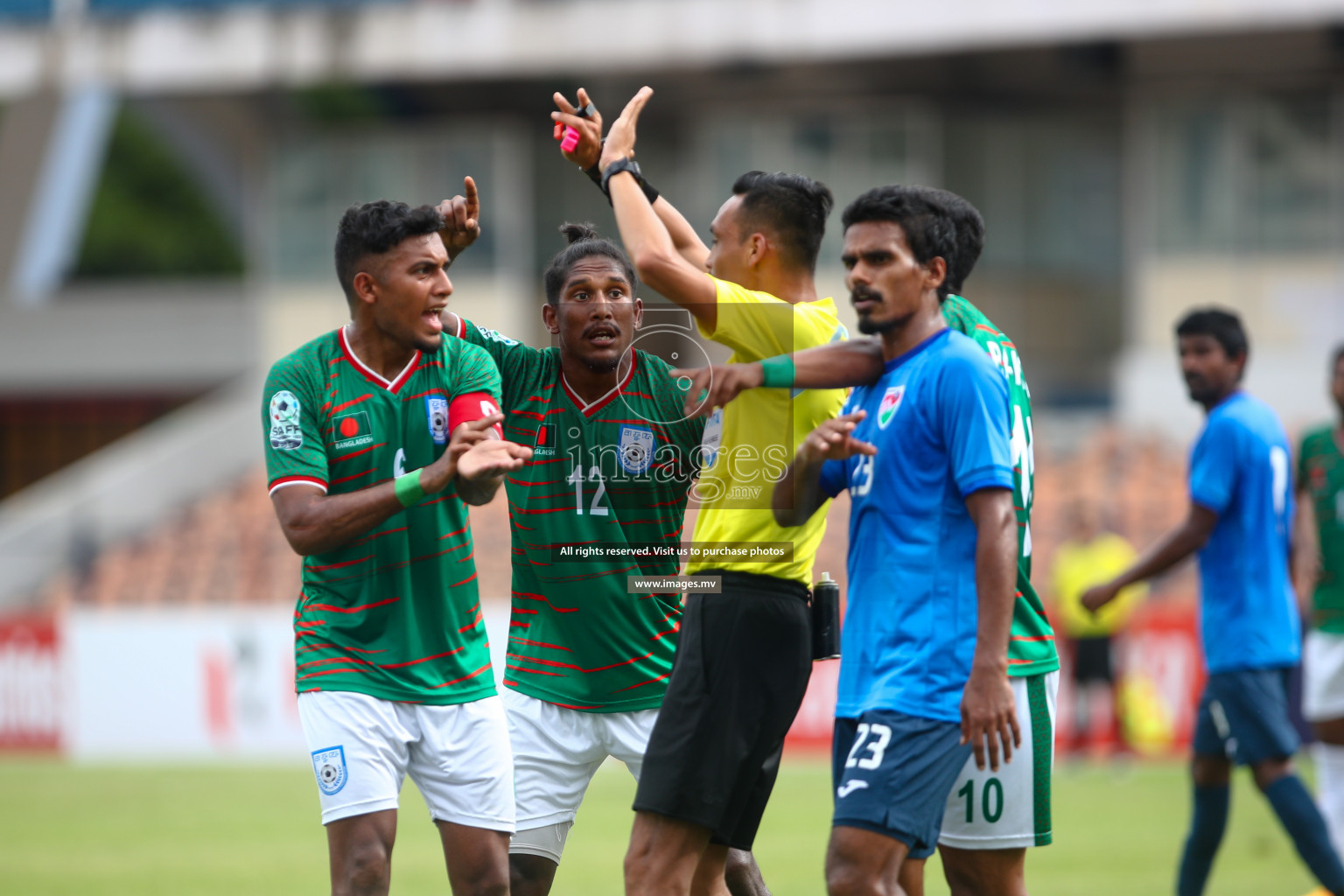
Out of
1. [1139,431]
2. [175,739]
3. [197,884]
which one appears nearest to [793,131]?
[1139,431]

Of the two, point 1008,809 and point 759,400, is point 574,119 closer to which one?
point 759,400

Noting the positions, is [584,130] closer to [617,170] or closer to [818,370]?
[617,170]

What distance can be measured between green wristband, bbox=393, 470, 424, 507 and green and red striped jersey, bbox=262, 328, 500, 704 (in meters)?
0.36

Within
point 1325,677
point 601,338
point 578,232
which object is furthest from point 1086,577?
point 601,338

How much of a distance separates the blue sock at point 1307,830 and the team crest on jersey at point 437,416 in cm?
393

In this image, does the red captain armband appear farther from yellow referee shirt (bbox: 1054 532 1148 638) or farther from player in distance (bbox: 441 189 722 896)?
yellow referee shirt (bbox: 1054 532 1148 638)

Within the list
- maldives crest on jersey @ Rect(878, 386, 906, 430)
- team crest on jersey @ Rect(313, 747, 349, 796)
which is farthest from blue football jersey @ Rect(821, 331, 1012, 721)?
team crest on jersey @ Rect(313, 747, 349, 796)

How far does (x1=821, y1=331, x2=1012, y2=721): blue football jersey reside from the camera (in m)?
4.49

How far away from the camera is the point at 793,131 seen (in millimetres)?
26797

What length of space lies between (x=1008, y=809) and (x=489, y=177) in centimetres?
2476

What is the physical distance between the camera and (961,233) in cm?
489

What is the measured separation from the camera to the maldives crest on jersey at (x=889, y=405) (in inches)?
182

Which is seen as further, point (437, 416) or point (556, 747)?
point (556, 747)

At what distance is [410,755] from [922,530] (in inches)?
77.4
